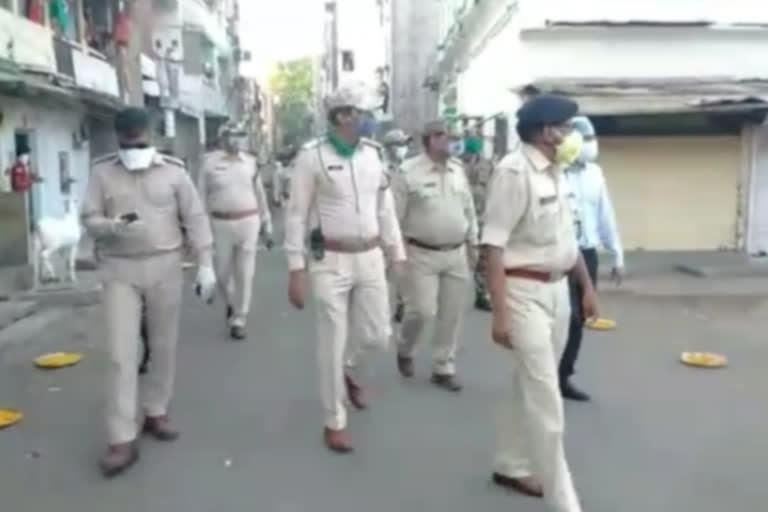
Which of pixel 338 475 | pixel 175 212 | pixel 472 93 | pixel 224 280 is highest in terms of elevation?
pixel 472 93

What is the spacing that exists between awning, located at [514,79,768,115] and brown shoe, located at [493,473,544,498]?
9.89 m

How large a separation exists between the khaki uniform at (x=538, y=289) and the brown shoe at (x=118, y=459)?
86.2 inches

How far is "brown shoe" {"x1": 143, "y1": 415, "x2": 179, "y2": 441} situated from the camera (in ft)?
19.0

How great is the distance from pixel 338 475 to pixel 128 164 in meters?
2.00

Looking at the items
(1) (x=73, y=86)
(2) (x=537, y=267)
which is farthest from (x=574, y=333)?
(1) (x=73, y=86)

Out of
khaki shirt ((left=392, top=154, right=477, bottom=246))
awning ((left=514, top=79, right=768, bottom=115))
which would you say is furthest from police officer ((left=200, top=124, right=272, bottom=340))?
awning ((left=514, top=79, right=768, bottom=115))

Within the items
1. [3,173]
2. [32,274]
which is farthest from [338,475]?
[3,173]

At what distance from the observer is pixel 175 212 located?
547 cm

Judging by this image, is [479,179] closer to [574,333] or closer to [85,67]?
[574,333]

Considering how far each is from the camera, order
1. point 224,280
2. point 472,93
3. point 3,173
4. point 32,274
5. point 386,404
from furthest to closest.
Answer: point 472,93, point 3,173, point 32,274, point 224,280, point 386,404

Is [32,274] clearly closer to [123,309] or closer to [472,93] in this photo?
[123,309]

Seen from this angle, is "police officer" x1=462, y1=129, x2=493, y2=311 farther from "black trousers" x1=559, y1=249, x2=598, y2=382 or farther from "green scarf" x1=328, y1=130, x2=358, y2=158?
"green scarf" x1=328, y1=130, x2=358, y2=158

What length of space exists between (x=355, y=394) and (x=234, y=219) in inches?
111

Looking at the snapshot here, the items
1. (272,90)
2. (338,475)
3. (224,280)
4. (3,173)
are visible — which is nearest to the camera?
(338,475)
